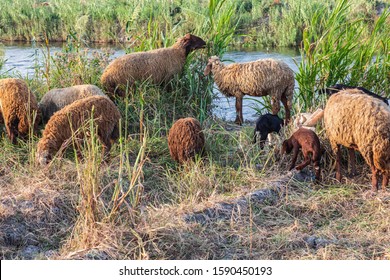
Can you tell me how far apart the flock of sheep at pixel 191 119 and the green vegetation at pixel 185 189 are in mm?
176

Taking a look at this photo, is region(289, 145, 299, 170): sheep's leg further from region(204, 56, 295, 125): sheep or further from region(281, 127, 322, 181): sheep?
region(204, 56, 295, 125): sheep

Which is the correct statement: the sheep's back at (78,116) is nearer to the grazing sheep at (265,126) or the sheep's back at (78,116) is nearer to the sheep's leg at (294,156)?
the grazing sheep at (265,126)

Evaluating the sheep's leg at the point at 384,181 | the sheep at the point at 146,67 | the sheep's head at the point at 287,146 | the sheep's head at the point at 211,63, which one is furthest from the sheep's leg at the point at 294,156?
the sheep at the point at 146,67

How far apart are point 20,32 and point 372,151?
15577 millimetres

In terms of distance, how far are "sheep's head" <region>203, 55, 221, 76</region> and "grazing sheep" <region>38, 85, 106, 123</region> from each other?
5.29 ft

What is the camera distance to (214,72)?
841cm

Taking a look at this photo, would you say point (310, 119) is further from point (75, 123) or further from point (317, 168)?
point (75, 123)

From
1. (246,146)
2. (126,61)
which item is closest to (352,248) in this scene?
(246,146)

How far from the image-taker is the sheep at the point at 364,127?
19.3 feet

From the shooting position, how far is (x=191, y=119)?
684 centimetres

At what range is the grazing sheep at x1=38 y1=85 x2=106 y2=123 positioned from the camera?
297 inches

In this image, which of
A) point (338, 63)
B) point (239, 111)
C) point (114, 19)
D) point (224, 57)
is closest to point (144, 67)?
point (239, 111)

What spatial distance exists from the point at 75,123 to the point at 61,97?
0.89 m

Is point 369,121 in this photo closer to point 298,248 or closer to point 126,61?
point 298,248
